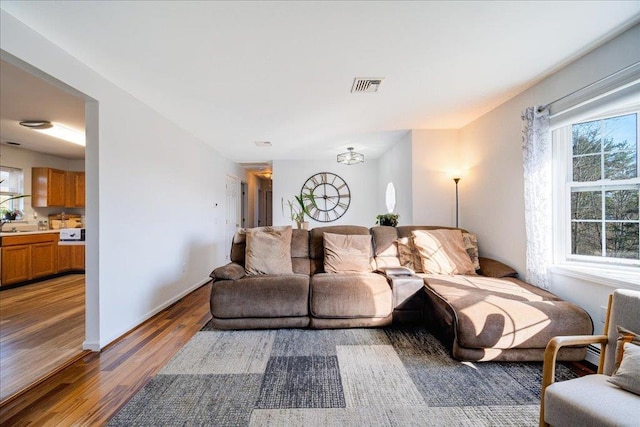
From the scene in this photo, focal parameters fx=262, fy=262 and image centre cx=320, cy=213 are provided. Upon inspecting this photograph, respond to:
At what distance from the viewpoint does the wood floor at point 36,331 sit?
192 cm

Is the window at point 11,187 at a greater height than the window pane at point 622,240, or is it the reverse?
the window at point 11,187

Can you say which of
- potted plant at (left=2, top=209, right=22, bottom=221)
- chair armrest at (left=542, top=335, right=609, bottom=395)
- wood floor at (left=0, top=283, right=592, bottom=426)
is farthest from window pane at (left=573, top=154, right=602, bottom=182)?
potted plant at (left=2, top=209, right=22, bottom=221)

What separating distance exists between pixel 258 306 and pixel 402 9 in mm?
2551

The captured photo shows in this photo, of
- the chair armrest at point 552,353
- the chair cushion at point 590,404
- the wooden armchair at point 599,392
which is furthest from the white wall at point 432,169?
the chair cushion at point 590,404

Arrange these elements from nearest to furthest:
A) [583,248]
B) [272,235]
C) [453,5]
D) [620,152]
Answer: [453,5], [620,152], [583,248], [272,235]

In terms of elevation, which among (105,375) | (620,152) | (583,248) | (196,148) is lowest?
(105,375)

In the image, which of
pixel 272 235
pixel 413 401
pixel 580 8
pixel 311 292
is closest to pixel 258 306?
pixel 311 292

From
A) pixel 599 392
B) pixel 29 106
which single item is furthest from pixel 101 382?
pixel 29 106

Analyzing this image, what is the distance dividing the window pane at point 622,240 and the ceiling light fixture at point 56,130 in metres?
5.95

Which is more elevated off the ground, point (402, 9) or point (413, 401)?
point (402, 9)

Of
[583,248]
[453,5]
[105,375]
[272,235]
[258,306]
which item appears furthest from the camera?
[272,235]

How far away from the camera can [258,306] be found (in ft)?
8.27

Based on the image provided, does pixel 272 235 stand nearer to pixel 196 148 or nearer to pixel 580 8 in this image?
pixel 196 148

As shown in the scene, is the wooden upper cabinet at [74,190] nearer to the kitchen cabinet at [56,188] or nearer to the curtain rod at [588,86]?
the kitchen cabinet at [56,188]
